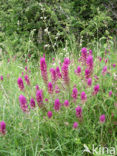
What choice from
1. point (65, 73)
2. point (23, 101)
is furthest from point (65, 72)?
point (23, 101)

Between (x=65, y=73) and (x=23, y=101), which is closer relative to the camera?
(x=23, y=101)

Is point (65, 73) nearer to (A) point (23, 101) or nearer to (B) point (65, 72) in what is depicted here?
(B) point (65, 72)

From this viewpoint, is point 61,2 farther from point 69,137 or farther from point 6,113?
point 69,137

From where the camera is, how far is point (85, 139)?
1.74 meters

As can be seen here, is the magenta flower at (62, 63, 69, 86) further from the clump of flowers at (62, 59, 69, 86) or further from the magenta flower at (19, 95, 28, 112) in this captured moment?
the magenta flower at (19, 95, 28, 112)

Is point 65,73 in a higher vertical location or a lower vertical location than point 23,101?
higher

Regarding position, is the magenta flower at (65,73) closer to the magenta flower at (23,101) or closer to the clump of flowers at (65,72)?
the clump of flowers at (65,72)

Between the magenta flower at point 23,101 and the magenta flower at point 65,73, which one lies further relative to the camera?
the magenta flower at point 65,73

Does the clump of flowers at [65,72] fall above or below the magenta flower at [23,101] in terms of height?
above

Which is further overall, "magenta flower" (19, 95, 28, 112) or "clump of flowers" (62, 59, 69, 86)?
"clump of flowers" (62, 59, 69, 86)

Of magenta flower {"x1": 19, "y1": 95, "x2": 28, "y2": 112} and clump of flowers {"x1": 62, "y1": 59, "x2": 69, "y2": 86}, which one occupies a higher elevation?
clump of flowers {"x1": 62, "y1": 59, "x2": 69, "y2": 86}

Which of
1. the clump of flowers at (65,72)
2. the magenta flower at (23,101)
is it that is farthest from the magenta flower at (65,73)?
the magenta flower at (23,101)

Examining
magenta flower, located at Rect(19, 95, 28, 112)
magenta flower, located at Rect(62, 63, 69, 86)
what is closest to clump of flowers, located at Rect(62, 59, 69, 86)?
magenta flower, located at Rect(62, 63, 69, 86)

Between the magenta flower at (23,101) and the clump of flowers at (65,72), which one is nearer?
the magenta flower at (23,101)
